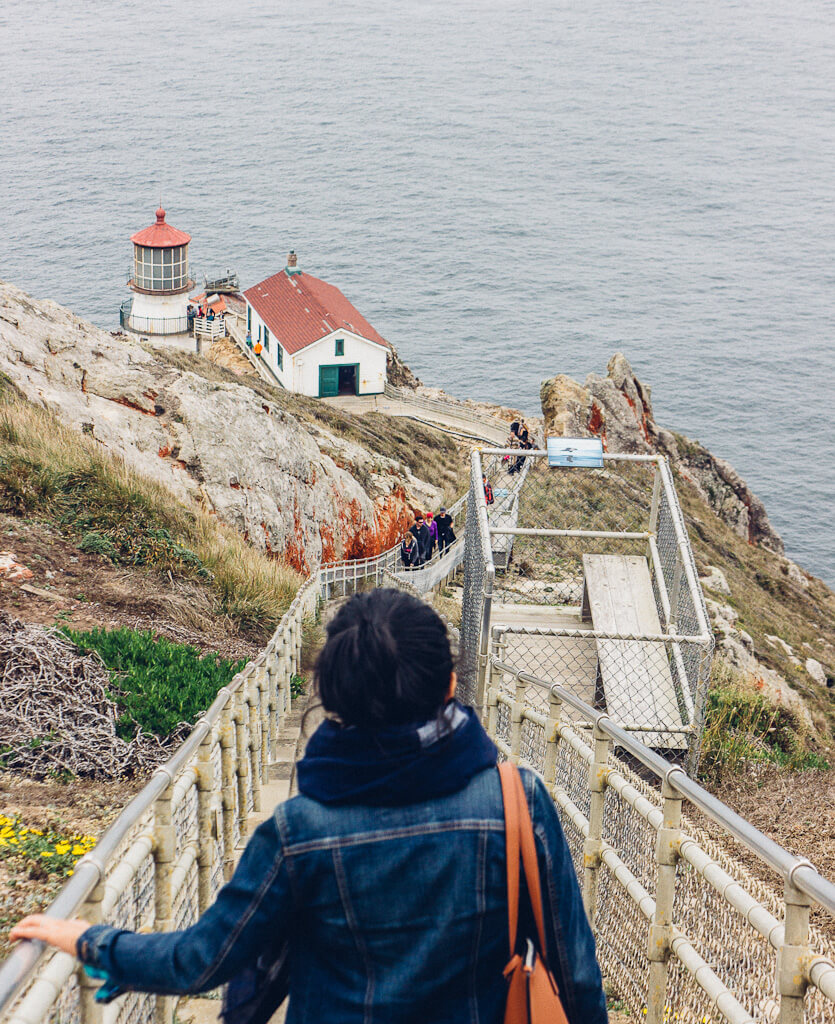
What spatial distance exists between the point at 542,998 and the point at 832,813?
5.71 m

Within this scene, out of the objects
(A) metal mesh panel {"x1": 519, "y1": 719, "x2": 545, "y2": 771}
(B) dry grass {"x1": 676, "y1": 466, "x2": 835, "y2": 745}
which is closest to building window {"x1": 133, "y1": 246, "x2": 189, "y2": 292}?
(B) dry grass {"x1": 676, "y1": 466, "x2": 835, "y2": 745}

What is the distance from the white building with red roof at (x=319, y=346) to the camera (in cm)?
4994

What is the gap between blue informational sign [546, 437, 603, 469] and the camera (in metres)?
9.39

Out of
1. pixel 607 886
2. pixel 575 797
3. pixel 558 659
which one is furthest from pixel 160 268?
pixel 607 886

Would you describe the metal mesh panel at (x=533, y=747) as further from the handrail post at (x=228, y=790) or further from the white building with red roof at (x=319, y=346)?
the white building with red roof at (x=319, y=346)

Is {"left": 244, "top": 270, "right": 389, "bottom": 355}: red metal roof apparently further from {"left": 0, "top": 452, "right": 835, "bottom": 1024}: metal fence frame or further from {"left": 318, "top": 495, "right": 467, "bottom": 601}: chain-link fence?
{"left": 0, "top": 452, "right": 835, "bottom": 1024}: metal fence frame

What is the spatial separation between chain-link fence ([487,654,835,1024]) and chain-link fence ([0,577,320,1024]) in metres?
1.46

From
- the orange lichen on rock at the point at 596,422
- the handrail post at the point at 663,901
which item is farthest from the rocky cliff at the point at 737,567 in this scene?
the handrail post at the point at 663,901

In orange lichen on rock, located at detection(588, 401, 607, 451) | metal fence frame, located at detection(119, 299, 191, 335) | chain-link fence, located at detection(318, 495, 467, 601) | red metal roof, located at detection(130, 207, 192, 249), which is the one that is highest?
red metal roof, located at detection(130, 207, 192, 249)

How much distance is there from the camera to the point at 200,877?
4078 mm

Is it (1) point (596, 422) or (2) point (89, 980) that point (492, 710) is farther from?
(1) point (596, 422)

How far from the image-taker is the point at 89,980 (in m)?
2.52

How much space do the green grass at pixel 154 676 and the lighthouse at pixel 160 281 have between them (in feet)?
168

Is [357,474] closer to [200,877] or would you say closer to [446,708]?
[200,877]
